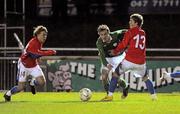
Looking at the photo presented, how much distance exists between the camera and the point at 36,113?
36.9ft

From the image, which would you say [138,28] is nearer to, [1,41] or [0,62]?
[0,62]

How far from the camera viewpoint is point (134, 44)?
1370cm

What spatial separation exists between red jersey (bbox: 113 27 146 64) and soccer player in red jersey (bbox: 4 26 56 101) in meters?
1.73

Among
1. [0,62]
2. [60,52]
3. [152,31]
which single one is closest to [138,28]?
[0,62]

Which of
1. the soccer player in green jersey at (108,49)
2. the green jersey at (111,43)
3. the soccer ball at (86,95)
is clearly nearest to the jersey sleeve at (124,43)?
the soccer player in green jersey at (108,49)

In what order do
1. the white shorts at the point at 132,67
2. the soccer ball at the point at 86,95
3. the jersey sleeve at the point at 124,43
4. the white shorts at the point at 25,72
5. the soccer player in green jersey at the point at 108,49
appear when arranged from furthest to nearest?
the white shorts at the point at 25,72
the soccer player in green jersey at the point at 108,49
the soccer ball at the point at 86,95
the white shorts at the point at 132,67
the jersey sleeve at the point at 124,43

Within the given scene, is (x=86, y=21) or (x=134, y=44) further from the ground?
(x=86, y=21)

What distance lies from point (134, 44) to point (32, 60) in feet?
8.65

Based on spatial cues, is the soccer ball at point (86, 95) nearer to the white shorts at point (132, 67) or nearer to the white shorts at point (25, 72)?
the white shorts at point (132, 67)

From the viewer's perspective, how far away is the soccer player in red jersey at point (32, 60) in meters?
14.6

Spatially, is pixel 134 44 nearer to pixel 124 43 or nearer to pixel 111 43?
pixel 124 43

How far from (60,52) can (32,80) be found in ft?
24.7

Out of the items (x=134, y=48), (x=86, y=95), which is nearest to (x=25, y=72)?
(x=86, y=95)

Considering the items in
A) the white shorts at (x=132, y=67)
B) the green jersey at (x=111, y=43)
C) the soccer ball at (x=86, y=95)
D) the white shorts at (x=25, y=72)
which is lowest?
the soccer ball at (x=86, y=95)
